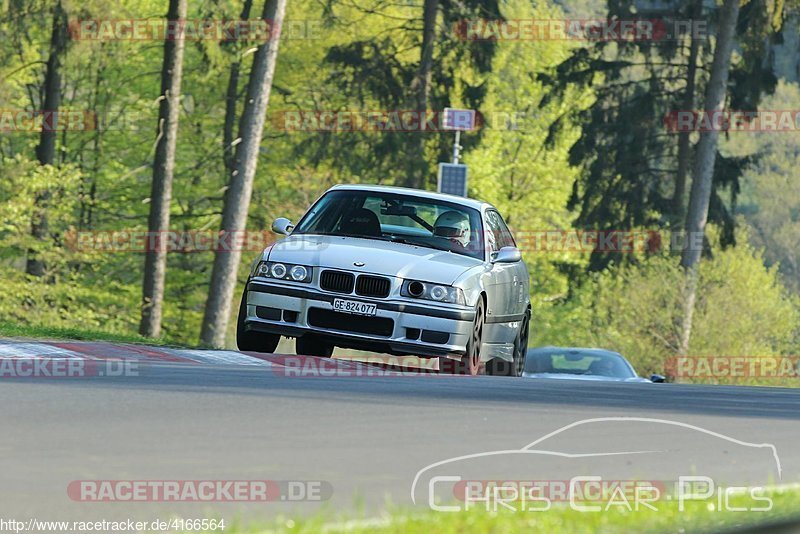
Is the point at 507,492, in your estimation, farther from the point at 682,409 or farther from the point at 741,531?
the point at 682,409

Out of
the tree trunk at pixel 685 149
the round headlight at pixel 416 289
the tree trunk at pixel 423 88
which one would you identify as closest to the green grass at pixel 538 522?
the round headlight at pixel 416 289

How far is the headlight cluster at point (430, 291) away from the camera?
44.1ft

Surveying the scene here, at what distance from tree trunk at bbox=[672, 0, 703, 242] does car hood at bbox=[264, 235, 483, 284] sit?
29.9 meters

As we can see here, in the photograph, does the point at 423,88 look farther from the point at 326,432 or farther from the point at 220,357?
the point at 326,432

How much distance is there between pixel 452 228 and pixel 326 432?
21.7ft

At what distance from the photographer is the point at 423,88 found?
42656 mm

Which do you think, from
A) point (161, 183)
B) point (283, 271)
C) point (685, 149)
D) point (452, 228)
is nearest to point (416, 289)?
point (283, 271)

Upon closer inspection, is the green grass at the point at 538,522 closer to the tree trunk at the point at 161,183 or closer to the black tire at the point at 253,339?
the black tire at the point at 253,339

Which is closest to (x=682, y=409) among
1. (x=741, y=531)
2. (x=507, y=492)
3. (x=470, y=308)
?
(x=470, y=308)

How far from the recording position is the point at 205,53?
1328 inches

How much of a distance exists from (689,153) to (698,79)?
2.18m

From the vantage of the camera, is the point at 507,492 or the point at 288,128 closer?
the point at 507,492

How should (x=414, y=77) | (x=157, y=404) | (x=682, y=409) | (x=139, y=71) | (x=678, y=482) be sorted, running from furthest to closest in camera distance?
(x=139, y=71) → (x=414, y=77) → (x=682, y=409) → (x=157, y=404) → (x=678, y=482)

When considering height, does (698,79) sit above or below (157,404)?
above
